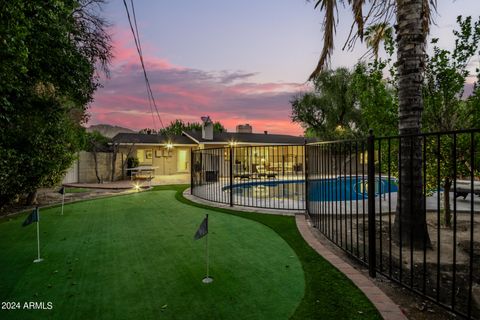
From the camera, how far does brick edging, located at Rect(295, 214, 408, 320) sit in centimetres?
245

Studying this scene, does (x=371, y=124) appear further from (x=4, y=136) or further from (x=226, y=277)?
(x=4, y=136)

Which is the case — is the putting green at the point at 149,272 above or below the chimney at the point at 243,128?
below

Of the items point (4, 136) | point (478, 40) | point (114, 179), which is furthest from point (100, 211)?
point (114, 179)

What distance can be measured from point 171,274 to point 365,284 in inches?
92.2

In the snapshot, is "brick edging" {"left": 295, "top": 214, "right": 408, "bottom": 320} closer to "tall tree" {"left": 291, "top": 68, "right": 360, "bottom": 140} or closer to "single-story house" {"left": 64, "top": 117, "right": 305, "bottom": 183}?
"single-story house" {"left": 64, "top": 117, "right": 305, "bottom": 183}

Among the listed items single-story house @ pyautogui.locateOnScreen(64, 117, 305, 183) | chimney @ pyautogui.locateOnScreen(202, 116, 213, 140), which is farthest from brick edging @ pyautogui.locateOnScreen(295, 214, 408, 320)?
chimney @ pyautogui.locateOnScreen(202, 116, 213, 140)

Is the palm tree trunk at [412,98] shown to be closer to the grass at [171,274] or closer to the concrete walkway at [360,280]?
the concrete walkway at [360,280]

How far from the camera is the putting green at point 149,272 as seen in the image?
2.54 meters

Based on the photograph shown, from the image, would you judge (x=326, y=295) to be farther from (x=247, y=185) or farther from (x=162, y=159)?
(x=162, y=159)

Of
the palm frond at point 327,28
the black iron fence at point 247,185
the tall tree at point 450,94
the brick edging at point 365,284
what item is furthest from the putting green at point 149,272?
the palm frond at point 327,28

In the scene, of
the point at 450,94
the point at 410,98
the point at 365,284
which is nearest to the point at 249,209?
the point at 365,284

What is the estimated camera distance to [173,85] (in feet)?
75.2

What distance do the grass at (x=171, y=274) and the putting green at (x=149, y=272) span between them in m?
0.01

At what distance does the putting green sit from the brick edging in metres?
0.50
